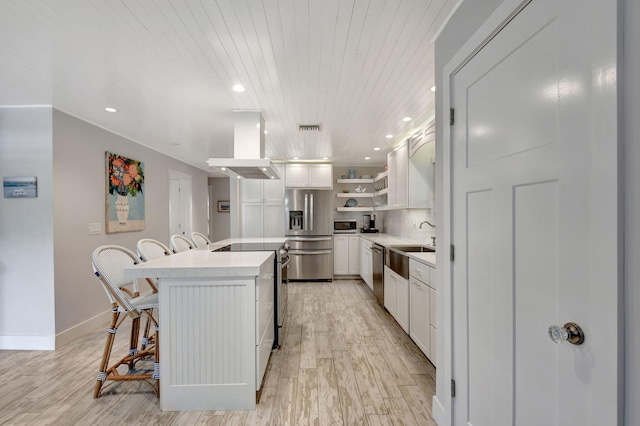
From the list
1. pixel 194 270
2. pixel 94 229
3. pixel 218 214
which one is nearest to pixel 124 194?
pixel 94 229

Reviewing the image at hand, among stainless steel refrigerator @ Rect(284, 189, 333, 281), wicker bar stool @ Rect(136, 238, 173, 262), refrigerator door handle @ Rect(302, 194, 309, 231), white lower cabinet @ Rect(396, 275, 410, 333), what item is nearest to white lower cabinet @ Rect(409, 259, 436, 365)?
white lower cabinet @ Rect(396, 275, 410, 333)

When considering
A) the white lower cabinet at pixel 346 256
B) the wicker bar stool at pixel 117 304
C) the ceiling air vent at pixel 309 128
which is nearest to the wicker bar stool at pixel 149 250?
the wicker bar stool at pixel 117 304

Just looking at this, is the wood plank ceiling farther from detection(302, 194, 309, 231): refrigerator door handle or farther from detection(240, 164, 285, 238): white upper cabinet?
detection(240, 164, 285, 238): white upper cabinet

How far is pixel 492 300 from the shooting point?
3.96 feet

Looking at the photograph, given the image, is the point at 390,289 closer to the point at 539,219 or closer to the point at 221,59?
the point at 539,219

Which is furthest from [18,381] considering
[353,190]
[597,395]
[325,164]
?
[353,190]

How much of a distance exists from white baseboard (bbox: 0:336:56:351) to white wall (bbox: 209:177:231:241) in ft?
15.7

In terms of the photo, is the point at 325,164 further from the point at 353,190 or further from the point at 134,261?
the point at 134,261

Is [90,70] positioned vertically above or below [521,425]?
above

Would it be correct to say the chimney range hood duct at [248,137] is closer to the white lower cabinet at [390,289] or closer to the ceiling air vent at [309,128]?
the ceiling air vent at [309,128]

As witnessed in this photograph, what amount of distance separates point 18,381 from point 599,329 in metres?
3.58

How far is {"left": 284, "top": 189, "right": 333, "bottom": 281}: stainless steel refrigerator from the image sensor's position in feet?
17.3

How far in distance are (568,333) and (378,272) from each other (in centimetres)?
313

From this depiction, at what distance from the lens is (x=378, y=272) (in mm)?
3914
